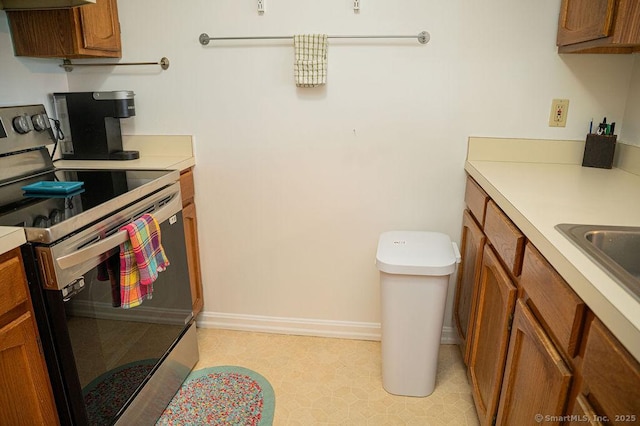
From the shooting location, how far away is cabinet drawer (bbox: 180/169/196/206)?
6.73ft

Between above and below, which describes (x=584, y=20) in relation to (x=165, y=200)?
above

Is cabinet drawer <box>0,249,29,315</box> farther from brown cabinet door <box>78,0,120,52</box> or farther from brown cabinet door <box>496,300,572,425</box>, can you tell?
brown cabinet door <box>496,300,572,425</box>

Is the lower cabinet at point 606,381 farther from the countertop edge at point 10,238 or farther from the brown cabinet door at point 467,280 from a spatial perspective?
the countertop edge at point 10,238

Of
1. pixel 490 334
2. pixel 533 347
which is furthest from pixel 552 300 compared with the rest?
pixel 490 334

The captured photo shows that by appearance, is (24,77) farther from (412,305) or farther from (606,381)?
(606,381)

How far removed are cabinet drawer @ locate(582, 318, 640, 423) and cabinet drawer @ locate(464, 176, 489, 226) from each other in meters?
0.87

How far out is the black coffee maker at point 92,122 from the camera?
1.97m

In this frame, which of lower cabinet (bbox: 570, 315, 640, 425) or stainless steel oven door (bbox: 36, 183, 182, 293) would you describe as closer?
lower cabinet (bbox: 570, 315, 640, 425)

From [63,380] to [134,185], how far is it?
27.0 inches

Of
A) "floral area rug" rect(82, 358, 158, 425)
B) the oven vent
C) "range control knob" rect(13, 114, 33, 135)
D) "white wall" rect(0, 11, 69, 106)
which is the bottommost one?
"floral area rug" rect(82, 358, 158, 425)

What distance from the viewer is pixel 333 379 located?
77.7 inches

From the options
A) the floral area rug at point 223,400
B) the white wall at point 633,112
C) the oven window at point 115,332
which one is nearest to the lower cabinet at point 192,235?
the oven window at point 115,332

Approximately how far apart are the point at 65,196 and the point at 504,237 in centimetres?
145

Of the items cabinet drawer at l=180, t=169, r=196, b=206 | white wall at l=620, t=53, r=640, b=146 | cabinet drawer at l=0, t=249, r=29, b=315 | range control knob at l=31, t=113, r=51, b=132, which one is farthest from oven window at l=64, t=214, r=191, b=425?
white wall at l=620, t=53, r=640, b=146
